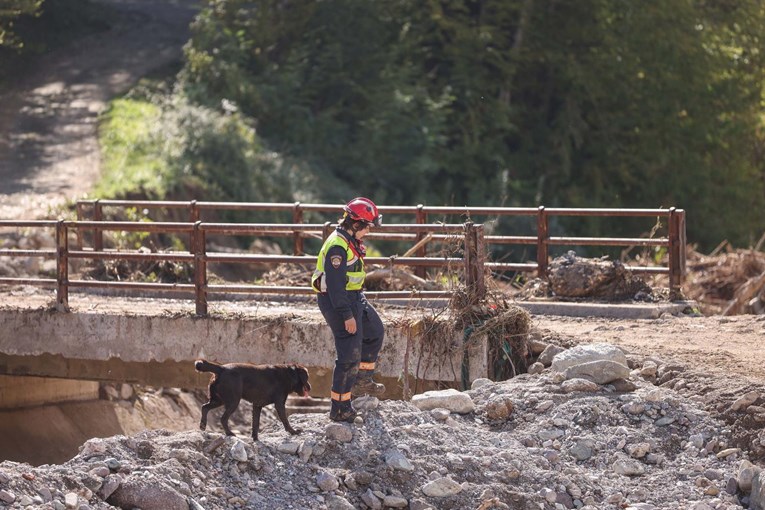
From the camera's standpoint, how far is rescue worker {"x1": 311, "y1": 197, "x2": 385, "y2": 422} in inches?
383

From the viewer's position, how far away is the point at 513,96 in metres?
38.1

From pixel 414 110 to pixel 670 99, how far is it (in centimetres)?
745

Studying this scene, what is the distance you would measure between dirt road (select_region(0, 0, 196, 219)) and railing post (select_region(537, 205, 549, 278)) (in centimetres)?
1019

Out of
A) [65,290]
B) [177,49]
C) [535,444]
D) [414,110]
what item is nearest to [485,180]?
[414,110]

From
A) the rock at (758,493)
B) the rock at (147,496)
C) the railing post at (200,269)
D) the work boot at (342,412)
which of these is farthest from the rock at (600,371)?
the railing post at (200,269)

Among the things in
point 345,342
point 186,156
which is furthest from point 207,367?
point 186,156

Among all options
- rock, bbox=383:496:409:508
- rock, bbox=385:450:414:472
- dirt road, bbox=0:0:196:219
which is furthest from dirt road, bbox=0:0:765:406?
rock, bbox=383:496:409:508

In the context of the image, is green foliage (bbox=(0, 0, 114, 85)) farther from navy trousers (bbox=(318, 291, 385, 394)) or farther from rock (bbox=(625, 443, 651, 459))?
rock (bbox=(625, 443, 651, 459))

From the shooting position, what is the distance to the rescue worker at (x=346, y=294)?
9.73 metres

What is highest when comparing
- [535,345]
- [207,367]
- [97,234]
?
[97,234]

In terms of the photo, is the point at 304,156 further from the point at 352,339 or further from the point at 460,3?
the point at 352,339

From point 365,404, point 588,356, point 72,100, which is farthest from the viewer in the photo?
point 72,100

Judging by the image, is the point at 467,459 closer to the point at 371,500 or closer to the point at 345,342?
the point at 371,500

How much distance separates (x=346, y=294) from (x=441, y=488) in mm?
1574
